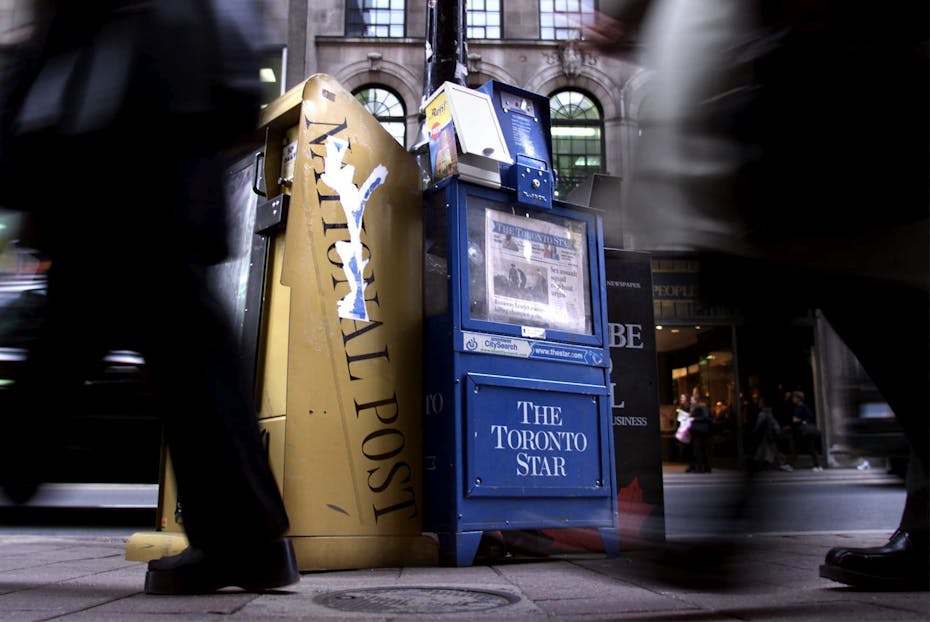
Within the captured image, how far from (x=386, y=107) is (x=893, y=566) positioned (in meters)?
16.0

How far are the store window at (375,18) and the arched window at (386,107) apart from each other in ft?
3.98

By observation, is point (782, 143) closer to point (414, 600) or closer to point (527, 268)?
point (414, 600)

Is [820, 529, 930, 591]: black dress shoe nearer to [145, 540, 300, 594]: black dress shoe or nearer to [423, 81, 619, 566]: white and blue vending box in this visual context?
[423, 81, 619, 566]: white and blue vending box

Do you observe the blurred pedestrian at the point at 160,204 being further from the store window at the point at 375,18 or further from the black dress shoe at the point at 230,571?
the store window at the point at 375,18

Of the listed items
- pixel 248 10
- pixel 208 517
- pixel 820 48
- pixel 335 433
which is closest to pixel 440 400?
pixel 335 433

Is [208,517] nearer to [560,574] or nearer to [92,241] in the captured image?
[92,241]

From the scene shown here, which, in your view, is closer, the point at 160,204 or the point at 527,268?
the point at 160,204

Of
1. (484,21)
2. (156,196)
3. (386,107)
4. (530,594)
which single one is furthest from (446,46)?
(484,21)

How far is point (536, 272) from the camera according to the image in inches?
150

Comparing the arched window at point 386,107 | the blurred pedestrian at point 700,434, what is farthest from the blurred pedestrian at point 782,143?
the arched window at point 386,107

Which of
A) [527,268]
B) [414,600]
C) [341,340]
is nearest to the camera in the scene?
[414,600]

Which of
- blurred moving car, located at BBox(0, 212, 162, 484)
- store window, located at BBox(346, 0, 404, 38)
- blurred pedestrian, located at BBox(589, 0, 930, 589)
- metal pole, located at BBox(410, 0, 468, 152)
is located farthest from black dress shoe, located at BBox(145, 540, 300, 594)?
store window, located at BBox(346, 0, 404, 38)

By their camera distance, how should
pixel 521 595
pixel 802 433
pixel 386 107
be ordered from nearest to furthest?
pixel 521 595, pixel 802 433, pixel 386 107

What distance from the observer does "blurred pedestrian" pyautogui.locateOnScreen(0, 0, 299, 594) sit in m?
1.98
